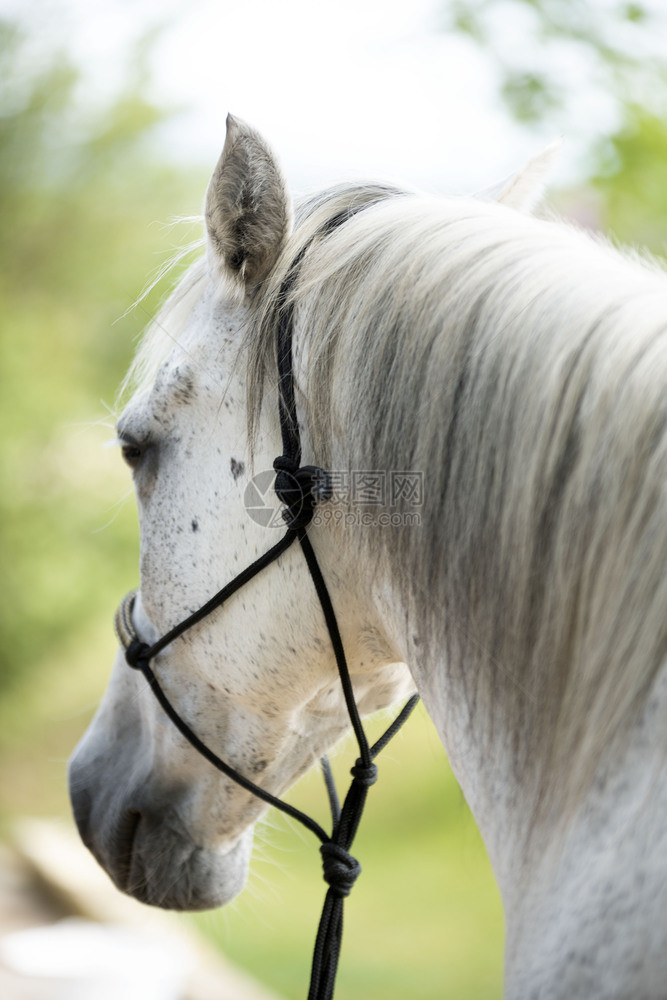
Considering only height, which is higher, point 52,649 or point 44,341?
point 44,341

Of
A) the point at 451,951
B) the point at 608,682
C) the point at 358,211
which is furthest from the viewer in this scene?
the point at 451,951

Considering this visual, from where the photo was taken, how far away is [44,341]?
19.5 feet

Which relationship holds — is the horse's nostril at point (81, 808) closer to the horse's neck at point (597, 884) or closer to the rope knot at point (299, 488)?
the rope knot at point (299, 488)

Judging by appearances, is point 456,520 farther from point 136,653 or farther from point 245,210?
point 136,653

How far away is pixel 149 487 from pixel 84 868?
336cm

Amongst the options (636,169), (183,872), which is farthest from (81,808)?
(636,169)

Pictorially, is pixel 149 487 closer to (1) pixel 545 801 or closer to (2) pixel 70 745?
(1) pixel 545 801

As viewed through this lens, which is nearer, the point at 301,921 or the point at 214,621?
the point at 214,621

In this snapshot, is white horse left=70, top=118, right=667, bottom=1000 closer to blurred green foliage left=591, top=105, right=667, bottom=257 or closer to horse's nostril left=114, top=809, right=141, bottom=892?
horse's nostril left=114, top=809, right=141, bottom=892

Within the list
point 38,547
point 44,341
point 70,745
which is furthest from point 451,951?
point 44,341

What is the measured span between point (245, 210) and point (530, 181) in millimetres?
522

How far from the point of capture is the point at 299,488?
0.87 meters

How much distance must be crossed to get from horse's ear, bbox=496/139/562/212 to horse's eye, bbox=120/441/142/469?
2.12ft

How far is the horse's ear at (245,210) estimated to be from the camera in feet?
2.92
